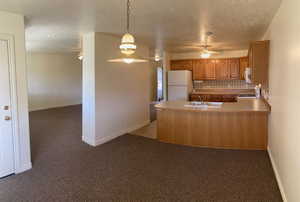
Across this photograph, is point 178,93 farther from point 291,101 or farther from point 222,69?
point 291,101

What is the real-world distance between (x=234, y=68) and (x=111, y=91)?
5.01 meters

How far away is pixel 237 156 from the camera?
13.7ft

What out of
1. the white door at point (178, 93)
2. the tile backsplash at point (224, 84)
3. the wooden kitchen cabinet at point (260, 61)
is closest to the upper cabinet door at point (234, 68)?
the tile backsplash at point (224, 84)

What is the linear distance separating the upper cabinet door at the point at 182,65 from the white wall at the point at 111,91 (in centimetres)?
251

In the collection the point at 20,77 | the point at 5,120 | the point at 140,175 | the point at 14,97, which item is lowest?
the point at 140,175

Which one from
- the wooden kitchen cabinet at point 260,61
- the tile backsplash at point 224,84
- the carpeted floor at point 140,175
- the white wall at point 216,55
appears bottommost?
the carpeted floor at point 140,175

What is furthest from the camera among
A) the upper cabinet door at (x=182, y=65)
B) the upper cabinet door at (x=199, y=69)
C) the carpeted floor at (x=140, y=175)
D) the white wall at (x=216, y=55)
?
the upper cabinet door at (x=182, y=65)

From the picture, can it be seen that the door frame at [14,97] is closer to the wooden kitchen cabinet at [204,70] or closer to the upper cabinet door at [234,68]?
the wooden kitchen cabinet at [204,70]

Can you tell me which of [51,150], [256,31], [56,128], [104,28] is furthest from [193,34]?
[56,128]

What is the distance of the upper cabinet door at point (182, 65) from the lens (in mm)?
8727

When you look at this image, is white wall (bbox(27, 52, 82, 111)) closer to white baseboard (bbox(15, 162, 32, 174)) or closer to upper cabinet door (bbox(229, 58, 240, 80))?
white baseboard (bbox(15, 162, 32, 174))

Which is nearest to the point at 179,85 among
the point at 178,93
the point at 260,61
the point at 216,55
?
the point at 178,93

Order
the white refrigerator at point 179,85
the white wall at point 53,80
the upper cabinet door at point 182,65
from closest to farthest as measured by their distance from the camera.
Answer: the white refrigerator at point 179,85
the upper cabinet door at point 182,65
the white wall at point 53,80

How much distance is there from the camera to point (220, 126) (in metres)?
4.67
